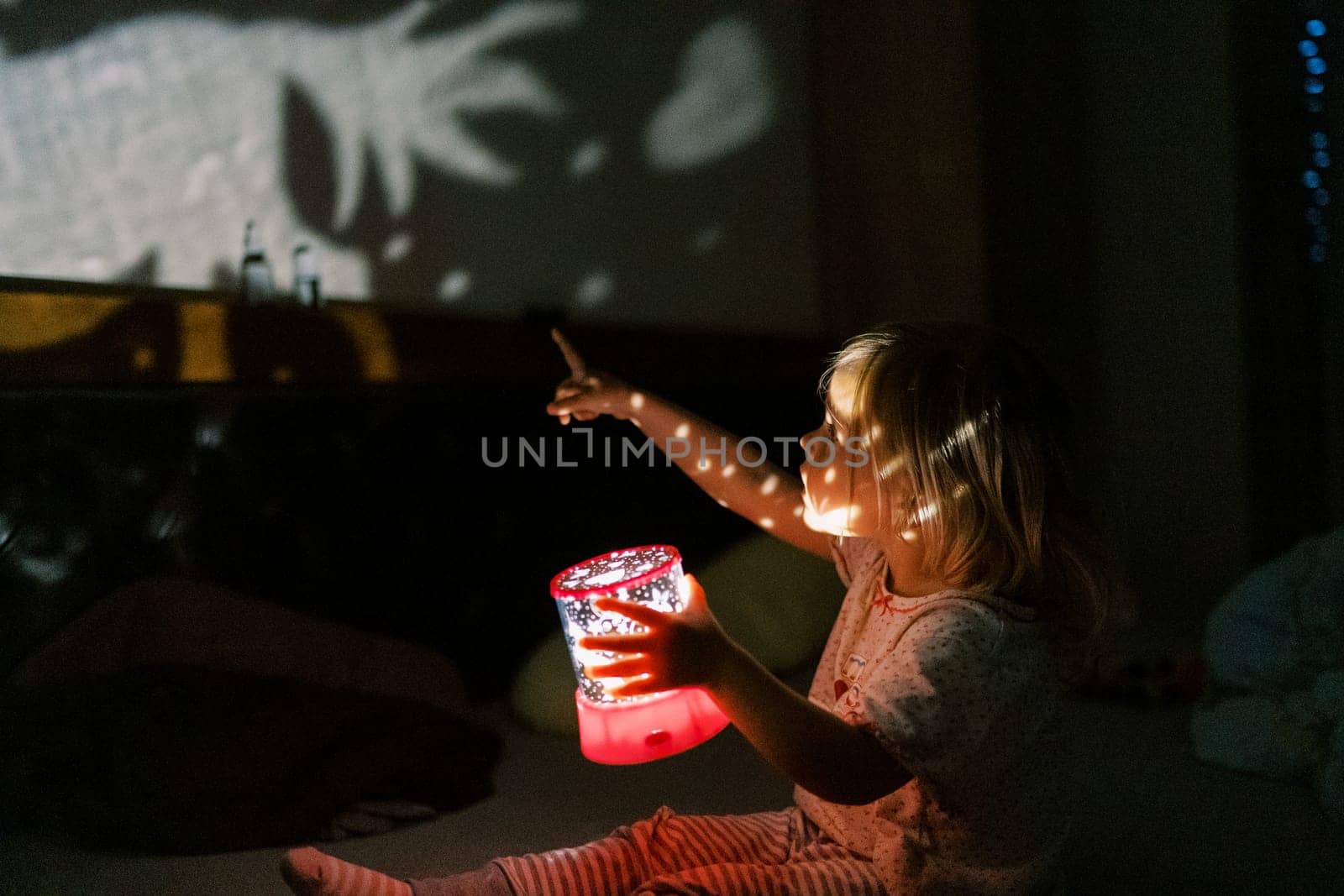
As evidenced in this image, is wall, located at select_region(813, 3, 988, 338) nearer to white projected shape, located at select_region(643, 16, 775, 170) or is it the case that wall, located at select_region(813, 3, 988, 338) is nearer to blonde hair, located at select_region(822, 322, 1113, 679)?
white projected shape, located at select_region(643, 16, 775, 170)

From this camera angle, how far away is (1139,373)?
2.82 metres

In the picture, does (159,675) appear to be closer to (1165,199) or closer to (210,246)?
(210,246)

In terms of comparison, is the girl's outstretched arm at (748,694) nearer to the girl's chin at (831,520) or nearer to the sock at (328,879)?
the girl's chin at (831,520)

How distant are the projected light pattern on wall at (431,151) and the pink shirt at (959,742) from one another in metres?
1.30

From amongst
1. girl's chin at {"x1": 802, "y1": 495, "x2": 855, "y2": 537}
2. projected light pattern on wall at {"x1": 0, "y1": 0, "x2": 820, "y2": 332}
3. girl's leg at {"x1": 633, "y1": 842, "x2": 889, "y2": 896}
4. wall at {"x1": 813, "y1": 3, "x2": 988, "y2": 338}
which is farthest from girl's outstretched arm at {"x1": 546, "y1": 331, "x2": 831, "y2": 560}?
wall at {"x1": 813, "y1": 3, "x2": 988, "y2": 338}

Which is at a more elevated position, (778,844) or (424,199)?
(424,199)

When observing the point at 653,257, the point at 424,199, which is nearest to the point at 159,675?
the point at 424,199

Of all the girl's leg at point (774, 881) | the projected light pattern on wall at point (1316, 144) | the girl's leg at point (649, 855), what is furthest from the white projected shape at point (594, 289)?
the projected light pattern on wall at point (1316, 144)

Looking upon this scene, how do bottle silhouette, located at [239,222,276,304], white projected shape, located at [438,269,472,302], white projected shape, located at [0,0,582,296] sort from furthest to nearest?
white projected shape, located at [438,269,472,302] → bottle silhouette, located at [239,222,276,304] → white projected shape, located at [0,0,582,296]

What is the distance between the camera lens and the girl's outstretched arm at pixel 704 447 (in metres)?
1.31

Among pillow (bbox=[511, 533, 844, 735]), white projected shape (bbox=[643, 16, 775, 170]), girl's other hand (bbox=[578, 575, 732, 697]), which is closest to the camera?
girl's other hand (bbox=[578, 575, 732, 697])

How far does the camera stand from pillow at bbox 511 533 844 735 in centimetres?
184

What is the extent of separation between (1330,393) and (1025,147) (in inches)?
40.1

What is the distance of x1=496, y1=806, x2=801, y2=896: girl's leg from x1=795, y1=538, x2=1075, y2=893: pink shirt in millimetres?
69
